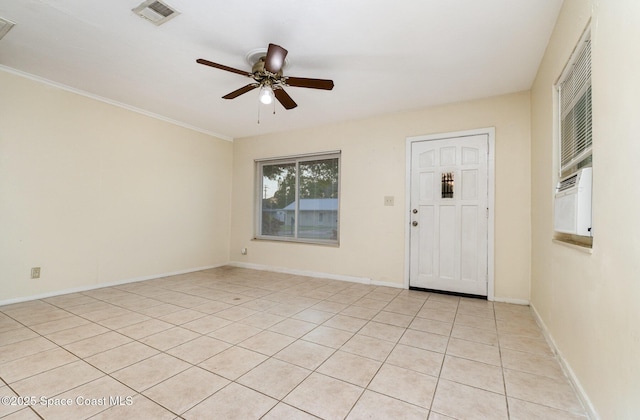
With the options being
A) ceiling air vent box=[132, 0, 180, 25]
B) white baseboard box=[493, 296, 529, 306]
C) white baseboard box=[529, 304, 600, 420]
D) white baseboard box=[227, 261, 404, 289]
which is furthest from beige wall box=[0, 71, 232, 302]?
white baseboard box=[529, 304, 600, 420]

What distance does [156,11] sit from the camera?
6.86 feet

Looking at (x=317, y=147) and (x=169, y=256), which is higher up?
(x=317, y=147)

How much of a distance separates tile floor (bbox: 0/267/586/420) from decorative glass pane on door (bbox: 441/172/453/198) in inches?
54.1

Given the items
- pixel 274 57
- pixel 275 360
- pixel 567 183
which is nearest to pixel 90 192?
pixel 274 57

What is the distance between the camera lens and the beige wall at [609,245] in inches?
42.4

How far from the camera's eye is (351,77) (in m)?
3.02

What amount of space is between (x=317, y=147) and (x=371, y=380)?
363 cm

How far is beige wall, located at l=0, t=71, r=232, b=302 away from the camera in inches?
120

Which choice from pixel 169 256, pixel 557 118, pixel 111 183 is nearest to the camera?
pixel 557 118

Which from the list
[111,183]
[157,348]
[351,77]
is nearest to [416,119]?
[351,77]

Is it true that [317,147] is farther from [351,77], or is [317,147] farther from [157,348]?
[157,348]

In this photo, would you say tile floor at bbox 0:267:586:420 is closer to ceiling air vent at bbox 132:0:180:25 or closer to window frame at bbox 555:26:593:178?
window frame at bbox 555:26:593:178

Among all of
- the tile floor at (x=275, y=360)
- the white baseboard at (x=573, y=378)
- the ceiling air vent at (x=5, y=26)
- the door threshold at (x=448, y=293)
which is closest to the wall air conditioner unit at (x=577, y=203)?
the white baseboard at (x=573, y=378)

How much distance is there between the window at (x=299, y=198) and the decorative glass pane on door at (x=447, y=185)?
1597mm
